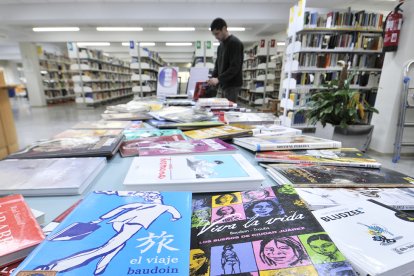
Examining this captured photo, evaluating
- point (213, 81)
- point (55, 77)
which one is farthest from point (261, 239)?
point (55, 77)

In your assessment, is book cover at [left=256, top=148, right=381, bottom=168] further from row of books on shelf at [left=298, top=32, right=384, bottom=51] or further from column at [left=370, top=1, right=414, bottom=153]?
row of books on shelf at [left=298, top=32, right=384, bottom=51]

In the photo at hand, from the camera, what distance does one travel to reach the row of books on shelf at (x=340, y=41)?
164 inches

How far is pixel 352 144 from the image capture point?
274 centimetres

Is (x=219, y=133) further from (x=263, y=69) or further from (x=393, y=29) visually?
(x=263, y=69)

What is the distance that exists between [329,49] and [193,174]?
184 inches

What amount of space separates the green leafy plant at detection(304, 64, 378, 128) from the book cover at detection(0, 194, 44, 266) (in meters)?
2.80

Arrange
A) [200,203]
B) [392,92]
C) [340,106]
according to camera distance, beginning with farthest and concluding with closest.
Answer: [392,92] → [340,106] → [200,203]

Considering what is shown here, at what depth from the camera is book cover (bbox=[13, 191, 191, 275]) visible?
28 cm

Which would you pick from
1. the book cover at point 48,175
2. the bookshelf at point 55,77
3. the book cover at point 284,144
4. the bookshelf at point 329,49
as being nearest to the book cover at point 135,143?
the book cover at point 48,175

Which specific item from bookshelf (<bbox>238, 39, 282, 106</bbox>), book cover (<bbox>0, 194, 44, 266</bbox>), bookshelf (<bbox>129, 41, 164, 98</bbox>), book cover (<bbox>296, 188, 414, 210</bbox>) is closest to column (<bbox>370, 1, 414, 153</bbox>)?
book cover (<bbox>296, 188, 414, 210</bbox>)

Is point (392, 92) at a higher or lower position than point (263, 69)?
lower

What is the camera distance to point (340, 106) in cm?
259

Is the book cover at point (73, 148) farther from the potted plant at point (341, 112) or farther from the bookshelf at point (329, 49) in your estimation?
the bookshelf at point (329, 49)

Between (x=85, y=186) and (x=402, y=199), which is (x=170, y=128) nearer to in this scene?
(x=85, y=186)
